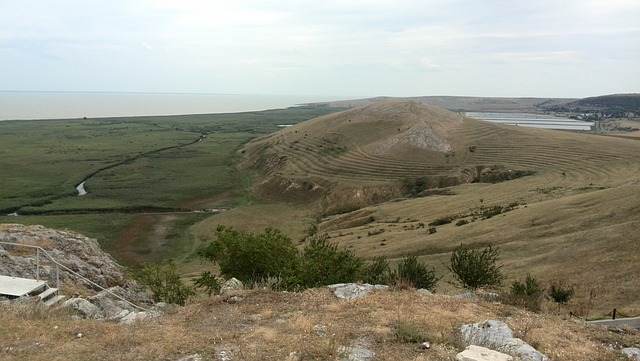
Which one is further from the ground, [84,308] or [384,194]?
[84,308]

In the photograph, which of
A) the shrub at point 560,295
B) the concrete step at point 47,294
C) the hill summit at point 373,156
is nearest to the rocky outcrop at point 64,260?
the concrete step at point 47,294

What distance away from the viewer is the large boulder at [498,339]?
10062 millimetres

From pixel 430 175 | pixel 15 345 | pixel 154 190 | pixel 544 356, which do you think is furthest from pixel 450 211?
pixel 154 190

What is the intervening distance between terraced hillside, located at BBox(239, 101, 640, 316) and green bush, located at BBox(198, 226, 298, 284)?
29.8ft

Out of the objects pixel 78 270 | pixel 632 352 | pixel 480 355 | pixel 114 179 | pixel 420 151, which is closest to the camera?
pixel 480 355

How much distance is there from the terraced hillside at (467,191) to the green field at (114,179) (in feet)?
32.1

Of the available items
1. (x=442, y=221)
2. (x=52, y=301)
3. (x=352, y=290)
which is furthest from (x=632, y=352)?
(x=442, y=221)

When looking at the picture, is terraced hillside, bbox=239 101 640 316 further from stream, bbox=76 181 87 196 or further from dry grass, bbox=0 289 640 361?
stream, bbox=76 181 87 196

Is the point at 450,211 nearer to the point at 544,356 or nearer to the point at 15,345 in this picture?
the point at 544,356

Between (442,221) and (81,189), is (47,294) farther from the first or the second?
(81,189)

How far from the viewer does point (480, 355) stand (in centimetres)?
949

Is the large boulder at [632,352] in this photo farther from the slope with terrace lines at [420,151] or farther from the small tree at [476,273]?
the slope with terrace lines at [420,151]

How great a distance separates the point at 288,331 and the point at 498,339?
5194 mm

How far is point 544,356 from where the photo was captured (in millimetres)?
10156
